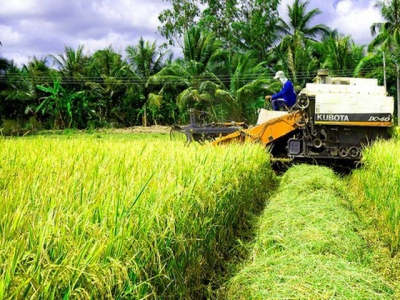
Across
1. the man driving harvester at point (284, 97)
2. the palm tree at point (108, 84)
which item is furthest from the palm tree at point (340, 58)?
the man driving harvester at point (284, 97)

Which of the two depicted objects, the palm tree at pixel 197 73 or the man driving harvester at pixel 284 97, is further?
the palm tree at pixel 197 73

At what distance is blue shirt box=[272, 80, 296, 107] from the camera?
7625 mm

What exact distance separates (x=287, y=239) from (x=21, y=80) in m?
24.5

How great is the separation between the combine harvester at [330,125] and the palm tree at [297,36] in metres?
15.5

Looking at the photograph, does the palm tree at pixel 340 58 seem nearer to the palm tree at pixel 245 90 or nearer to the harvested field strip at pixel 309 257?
the palm tree at pixel 245 90

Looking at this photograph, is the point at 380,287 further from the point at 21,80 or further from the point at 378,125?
the point at 21,80

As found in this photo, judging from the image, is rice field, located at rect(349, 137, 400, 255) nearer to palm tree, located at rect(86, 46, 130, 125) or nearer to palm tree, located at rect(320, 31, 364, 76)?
palm tree, located at rect(320, 31, 364, 76)

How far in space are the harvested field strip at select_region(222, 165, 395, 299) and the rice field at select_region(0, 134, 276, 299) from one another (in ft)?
0.85

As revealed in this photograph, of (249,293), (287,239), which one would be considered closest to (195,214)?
(249,293)

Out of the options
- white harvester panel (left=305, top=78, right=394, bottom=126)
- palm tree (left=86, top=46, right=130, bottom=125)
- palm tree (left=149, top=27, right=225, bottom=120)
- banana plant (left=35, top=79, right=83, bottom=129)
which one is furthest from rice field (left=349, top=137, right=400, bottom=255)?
palm tree (left=86, top=46, right=130, bottom=125)

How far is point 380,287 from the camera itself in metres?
2.76

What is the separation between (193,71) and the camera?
21.2 meters

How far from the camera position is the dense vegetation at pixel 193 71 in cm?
2081

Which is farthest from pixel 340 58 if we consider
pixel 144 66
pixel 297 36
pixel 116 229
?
pixel 116 229
